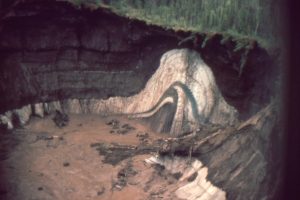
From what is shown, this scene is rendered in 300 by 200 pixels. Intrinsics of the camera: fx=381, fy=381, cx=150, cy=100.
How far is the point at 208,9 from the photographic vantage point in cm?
778

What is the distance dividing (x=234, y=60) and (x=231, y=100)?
0.88 meters

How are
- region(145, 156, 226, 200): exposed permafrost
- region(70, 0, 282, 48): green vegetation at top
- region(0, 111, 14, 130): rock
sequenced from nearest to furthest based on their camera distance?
region(145, 156, 226, 200): exposed permafrost, region(70, 0, 282, 48): green vegetation at top, region(0, 111, 14, 130): rock

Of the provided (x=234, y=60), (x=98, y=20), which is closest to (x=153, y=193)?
(x=234, y=60)

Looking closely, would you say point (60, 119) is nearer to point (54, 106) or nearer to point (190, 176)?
point (54, 106)

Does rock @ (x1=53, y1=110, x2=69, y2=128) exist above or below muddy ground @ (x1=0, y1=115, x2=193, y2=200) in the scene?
above

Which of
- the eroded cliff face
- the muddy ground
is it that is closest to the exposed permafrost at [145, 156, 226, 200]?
the muddy ground

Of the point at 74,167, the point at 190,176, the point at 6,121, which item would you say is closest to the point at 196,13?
the point at 190,176

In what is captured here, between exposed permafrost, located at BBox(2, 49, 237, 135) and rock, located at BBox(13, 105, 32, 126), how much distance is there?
0.03 m

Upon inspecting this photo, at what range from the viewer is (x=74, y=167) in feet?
20.8

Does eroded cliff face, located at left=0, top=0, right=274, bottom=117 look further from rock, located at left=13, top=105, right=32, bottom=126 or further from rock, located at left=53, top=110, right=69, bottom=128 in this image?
rock, located at left=53, top=110, right=69, bottom=128

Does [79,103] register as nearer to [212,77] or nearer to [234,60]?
[212,77]

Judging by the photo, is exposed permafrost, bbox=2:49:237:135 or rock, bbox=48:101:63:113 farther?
rock, bbox=48:101:63:113

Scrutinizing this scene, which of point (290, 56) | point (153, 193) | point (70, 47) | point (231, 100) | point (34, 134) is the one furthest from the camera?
point (70, 47)

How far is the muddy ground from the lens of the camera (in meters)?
5.58
